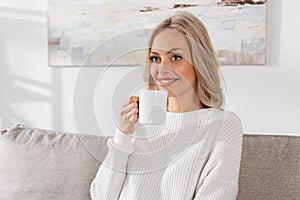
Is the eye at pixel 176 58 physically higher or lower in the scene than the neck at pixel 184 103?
higher

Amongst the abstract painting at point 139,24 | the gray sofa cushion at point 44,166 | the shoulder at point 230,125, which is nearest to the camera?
the shoulder at point 230,125

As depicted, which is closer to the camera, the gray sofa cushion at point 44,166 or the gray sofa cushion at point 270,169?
the gray sofa cushion at point 270,169

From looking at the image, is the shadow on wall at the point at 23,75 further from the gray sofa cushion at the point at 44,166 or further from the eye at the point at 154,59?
the eye at the point at 154,59

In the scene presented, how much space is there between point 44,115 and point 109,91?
1.39 meters

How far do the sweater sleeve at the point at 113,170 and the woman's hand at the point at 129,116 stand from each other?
3 cm

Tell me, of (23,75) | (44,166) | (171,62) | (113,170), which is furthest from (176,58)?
(23,75)

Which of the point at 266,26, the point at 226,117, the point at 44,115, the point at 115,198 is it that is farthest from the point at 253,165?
the point at 44,115

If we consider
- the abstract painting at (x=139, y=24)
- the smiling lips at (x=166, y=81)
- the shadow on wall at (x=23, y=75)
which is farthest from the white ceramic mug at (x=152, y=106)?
the shadow on wall at (x=23, y=75)

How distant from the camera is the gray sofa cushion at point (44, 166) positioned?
5.72ft

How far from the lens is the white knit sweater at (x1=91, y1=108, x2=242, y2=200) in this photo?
4.67 ft

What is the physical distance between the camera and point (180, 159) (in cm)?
149

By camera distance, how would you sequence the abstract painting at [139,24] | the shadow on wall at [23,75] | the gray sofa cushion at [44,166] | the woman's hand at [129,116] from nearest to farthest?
1. the woman's hand at [129,116]
2. the gray sofa cushion at [44,166]
3. the abstract painting at [139,24]
4. the shadow on wall at [23,75]

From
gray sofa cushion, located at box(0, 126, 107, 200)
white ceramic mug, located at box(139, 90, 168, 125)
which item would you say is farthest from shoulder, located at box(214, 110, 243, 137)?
gray sofa cushion, located at box(0, 126, 107, 200)

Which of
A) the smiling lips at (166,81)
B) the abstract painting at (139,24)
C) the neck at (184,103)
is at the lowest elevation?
the neck at (184,103)
